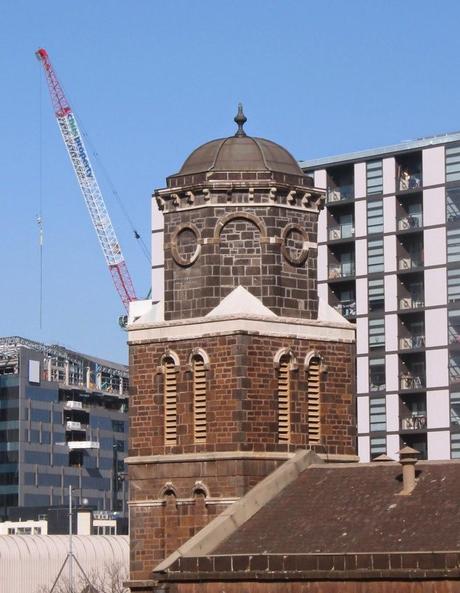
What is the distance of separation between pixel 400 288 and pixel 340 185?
27.4ft

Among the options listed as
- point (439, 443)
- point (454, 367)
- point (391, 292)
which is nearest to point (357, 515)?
point (439, 443)

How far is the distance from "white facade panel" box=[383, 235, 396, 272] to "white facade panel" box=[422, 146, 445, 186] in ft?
16.0

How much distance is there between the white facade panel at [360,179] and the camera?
12550cm

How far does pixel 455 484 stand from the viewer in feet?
177

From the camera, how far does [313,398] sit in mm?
59469

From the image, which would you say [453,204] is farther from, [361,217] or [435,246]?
[361,217]

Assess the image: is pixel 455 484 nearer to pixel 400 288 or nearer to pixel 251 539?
pixel 251 539

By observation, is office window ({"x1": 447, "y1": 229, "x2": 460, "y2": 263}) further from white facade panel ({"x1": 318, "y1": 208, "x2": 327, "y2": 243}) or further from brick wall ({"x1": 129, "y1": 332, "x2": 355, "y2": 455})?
A: brick wall ({"x1": 129, "y1": 332, "x2": 355, "y2": 455})

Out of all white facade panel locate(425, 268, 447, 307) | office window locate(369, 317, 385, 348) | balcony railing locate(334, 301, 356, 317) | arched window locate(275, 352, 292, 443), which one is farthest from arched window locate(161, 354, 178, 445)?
balcony railing locate(334, 301, 356, 317)

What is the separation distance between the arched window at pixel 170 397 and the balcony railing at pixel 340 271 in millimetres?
68353

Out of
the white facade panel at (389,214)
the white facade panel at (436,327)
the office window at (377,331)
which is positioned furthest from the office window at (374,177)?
the white facade panel at (436,327)

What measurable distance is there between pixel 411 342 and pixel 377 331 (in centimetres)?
237

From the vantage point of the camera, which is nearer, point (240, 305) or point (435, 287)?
point (240, 305)

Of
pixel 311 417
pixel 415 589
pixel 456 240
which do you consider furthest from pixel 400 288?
pixel 415 589
